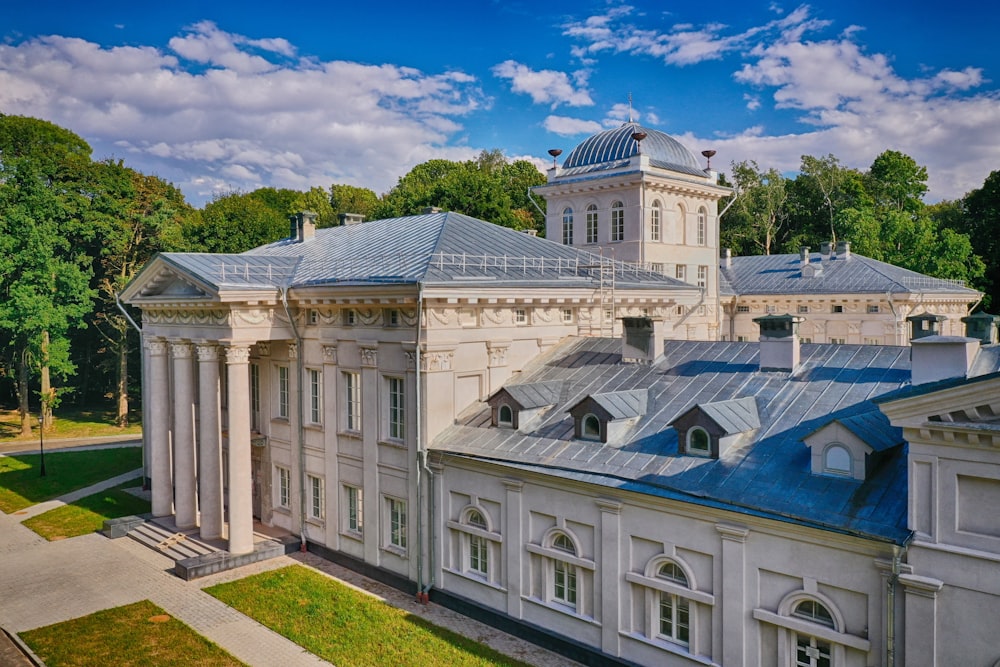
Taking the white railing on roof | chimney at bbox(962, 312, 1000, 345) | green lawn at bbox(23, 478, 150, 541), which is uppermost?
the white railing on roof

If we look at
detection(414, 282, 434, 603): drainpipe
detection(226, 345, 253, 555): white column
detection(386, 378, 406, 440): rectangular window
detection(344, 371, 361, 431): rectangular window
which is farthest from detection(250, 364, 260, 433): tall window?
detection(414, 282, 434, 603): drainpipe

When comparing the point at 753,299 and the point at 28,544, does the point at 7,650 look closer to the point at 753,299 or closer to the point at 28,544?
the point at 28,544

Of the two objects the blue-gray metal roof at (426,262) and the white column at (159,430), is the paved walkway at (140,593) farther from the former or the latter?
the blue-gray metal roof at (426,262)

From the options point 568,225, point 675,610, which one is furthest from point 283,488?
point 568,225

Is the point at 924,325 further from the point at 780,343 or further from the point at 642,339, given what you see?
the point at 642,339

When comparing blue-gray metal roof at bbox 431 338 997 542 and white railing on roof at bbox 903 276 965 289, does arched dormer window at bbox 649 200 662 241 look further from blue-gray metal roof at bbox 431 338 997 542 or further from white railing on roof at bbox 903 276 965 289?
white railing on roof at bbox 903 276 965 289
